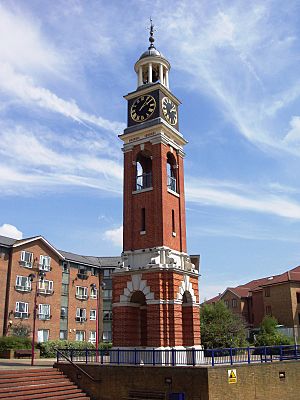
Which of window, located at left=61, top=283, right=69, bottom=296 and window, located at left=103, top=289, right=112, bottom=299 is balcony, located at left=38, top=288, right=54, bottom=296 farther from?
window, located at left=103, top=289, right=112, bottom=299

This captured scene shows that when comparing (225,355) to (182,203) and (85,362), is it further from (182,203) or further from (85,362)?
(182,203)

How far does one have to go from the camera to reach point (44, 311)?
166 ft

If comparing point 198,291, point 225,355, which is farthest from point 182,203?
point 225,355

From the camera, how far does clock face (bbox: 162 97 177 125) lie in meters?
29.1

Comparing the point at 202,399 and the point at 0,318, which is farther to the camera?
the point at 0,318

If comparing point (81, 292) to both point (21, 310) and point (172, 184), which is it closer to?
point (21, 310)

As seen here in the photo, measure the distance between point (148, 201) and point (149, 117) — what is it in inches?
232

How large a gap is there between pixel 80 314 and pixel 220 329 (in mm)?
21295

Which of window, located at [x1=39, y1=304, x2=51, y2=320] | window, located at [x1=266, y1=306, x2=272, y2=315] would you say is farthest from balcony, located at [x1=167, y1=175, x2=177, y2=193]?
window, located at [x1=266, y1=306, x2=272, y2=315]

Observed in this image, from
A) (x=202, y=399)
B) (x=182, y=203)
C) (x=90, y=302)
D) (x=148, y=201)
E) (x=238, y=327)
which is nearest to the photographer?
(x=202, y=399)

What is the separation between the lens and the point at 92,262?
61.3m

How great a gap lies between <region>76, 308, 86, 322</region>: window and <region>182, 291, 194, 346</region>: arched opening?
32.7 metres

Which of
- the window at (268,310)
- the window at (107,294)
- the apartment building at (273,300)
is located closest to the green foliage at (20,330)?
the window at (107,294)

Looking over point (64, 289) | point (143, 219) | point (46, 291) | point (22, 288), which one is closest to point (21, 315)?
point (22, 288)
